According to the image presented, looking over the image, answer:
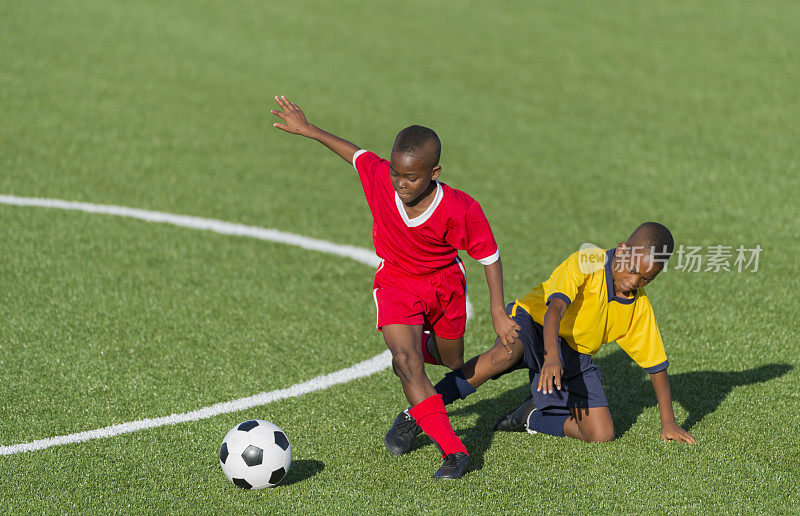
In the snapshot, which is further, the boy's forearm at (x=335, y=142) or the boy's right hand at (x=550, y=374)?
the boy's forearm at (x=335, y=142)

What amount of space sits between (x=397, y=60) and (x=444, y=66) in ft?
2.49

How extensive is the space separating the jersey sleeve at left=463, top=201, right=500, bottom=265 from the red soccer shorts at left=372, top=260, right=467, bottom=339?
0.33 meters

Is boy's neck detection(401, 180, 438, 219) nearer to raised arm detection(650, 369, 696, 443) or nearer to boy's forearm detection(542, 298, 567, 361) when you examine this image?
boy's forearm detection(542, 298, 567, 361)

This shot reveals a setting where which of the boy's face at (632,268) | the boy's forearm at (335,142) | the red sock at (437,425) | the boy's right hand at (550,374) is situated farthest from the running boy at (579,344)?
the boy's forearm at (335,142)

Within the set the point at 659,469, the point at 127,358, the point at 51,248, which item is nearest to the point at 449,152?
the point at 51,248

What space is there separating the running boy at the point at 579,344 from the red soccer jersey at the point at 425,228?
466 millimetres

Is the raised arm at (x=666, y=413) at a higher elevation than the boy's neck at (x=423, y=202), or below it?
below

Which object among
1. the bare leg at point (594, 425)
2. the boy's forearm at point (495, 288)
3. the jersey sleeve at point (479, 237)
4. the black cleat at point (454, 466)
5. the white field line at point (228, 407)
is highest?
the jersey sleeve at point (479, 237)

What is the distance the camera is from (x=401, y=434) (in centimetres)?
504

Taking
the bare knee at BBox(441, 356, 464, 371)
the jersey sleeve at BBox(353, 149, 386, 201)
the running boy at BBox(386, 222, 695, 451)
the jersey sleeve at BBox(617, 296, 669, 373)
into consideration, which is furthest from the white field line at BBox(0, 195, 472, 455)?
the jersey sleeve at BBox(617, 296, 669, 373)

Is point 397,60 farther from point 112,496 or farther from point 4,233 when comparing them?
point 112,496

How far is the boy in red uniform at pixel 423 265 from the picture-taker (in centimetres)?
469

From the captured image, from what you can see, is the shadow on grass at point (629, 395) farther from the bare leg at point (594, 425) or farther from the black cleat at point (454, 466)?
the black cleat at point (454, 466)

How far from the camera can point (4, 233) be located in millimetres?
8453
